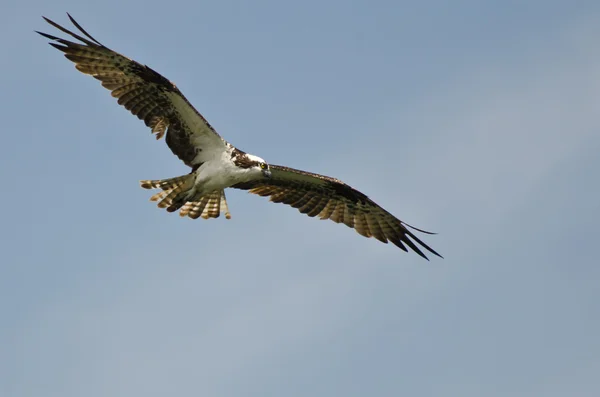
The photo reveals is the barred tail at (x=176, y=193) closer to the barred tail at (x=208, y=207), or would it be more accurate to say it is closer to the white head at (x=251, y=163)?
the barred tail at (x=208, y=207)

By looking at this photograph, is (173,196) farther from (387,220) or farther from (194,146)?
(387,220)

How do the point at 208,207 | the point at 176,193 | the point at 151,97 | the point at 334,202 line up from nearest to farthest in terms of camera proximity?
the point at 151,97 → the point at 176,193 → the point at 208,207 → the point at 334,202

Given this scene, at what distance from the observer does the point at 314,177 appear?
1927cm

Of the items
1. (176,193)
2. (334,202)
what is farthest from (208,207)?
(334,202)

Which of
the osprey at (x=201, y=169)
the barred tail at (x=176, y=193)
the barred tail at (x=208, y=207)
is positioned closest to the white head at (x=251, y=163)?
the osprey at (x=201, y=169)

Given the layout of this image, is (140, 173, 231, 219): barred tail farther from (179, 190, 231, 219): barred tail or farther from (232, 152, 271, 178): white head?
(232, 152, 271, 178): white head

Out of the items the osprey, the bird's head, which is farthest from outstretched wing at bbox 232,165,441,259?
the bird's head

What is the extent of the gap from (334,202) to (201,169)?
3149 mm

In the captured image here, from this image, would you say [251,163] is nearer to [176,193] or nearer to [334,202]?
[176,193]

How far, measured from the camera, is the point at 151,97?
1759 cm

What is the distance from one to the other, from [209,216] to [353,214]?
9.23ft

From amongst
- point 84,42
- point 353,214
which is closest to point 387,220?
point 353,214

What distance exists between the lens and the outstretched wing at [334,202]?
1942 centimetres

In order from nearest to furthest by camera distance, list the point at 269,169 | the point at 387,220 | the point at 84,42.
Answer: the point at 84,42 < the point at 269,169 < the point at 387,220
